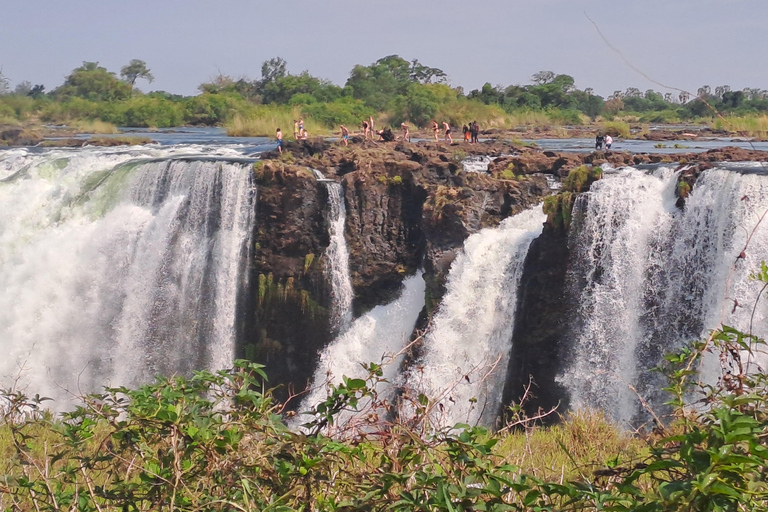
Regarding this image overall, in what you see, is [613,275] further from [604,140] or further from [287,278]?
[604,140]

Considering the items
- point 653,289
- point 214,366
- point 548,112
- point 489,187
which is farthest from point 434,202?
point 548,112

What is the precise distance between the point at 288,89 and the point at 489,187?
3620 centimetres

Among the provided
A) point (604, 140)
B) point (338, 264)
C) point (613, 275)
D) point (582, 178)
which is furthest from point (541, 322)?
point (604, 140)

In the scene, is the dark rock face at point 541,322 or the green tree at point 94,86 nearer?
the dark rock face at point 541,322

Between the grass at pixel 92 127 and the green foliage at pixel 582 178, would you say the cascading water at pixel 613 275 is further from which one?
the grass at pixel 92 127

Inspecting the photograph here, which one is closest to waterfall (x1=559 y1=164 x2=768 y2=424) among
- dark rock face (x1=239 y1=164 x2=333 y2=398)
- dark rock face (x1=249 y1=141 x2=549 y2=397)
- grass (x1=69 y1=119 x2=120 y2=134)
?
dark rock face (x1=249 y1=141 x2=549 y2=397)

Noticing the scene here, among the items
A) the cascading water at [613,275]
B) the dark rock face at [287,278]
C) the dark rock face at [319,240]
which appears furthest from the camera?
the dark rock face at [287,278]

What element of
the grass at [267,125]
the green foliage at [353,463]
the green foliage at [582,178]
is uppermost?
the grass at [267,125]

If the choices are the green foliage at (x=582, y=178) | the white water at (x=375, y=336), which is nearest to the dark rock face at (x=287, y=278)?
the white water at (x=375, y=336)

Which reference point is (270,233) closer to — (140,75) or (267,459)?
(267,459)

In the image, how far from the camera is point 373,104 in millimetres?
41812

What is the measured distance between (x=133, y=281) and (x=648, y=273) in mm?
9035

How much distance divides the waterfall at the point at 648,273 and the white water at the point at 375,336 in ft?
9.79

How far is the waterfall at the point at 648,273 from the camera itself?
414 inches
